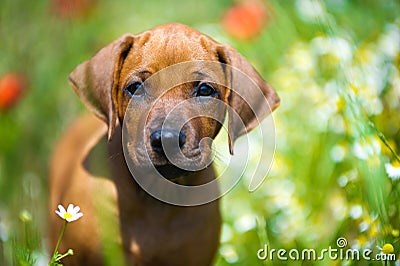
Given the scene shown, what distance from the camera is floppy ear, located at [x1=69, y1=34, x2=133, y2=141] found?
3.08 meters

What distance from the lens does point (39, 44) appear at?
5.18 m

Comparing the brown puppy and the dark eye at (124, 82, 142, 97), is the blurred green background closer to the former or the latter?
the brown puppy

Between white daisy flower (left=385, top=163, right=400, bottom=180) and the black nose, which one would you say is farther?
white daisy flower (left=385, top=163, right=400, bottom=180)

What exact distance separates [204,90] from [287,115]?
148 centimetres

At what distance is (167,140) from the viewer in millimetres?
2816

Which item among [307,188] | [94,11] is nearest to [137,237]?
[307,188]

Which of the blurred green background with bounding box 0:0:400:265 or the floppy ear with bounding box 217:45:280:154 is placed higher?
the floppy ear with bounding box 217:45:280:154

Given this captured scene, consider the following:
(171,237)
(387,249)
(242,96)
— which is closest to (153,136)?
(242,96)

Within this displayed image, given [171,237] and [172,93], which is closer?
[172,93]

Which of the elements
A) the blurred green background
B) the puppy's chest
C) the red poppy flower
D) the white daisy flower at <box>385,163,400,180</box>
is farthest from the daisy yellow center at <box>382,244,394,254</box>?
the red poppy flower

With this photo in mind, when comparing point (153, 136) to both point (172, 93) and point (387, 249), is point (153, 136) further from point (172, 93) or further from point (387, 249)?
point (387, 249)

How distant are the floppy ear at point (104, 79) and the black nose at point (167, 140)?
0.26m

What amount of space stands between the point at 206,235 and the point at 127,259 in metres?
0.37

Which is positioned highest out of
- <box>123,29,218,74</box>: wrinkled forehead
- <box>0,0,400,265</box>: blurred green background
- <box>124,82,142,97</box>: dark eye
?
<box>123,29,218,74</box>: wrinkled forehead
